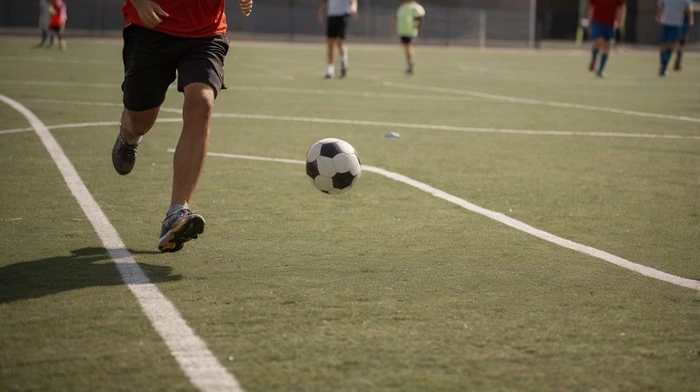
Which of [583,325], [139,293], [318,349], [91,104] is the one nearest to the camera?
[318,349]

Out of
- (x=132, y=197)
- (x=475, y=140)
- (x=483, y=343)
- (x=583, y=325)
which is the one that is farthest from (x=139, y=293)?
(x=475, y=140)

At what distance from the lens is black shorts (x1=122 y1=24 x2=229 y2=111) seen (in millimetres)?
5578

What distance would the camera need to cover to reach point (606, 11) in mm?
25031

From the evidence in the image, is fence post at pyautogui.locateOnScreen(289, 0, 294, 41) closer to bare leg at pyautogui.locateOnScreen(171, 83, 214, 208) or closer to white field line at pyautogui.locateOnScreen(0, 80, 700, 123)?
white field line at pyautogui.locateOnScreen(0, 80, 700, 123)

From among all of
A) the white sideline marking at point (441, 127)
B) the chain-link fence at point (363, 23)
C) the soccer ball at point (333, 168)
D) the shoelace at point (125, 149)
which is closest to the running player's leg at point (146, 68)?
the shoelace at point (125, 149)

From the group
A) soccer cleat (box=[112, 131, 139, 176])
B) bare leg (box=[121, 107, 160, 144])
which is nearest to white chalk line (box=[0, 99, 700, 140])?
soccer cleat (box=[112, 131, 139, 176])

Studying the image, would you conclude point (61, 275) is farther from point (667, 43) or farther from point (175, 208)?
point (667, 43)

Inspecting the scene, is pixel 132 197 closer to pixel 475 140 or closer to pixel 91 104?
pixel 475 140

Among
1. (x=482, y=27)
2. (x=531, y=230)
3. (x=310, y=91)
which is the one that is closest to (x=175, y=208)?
(x=531, y=230)

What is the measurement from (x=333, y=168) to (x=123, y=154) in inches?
55.8

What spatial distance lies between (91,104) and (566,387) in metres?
10.9

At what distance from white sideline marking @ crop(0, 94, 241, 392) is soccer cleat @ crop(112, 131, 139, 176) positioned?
0.30 m

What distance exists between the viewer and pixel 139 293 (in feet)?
14.5

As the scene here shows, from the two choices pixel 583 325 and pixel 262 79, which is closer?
pixel 583 325
